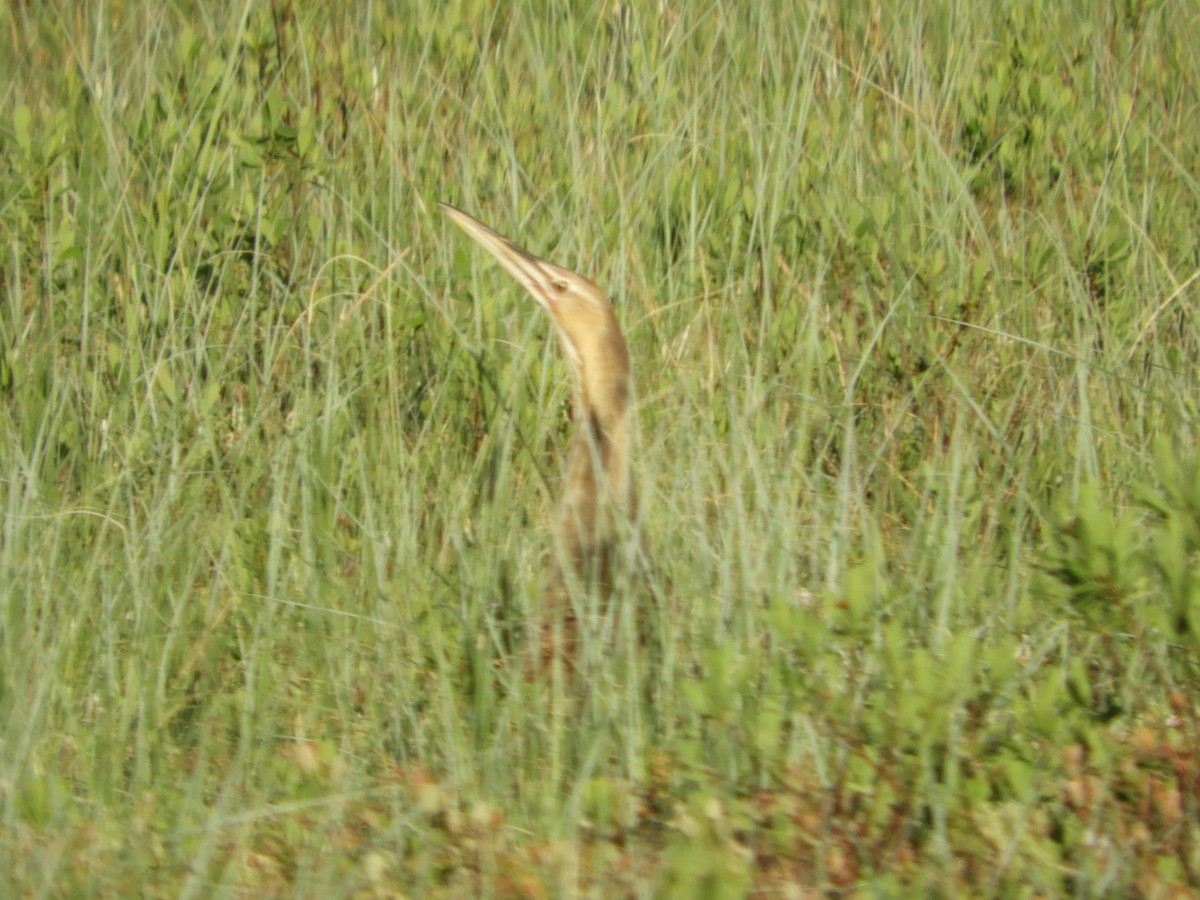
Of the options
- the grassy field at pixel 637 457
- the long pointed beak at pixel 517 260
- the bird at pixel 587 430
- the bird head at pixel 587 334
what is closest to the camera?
the grassy field at pixel 637 457

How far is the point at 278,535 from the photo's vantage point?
2.79 metres

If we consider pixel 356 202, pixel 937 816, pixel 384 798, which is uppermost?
pixel 356 202

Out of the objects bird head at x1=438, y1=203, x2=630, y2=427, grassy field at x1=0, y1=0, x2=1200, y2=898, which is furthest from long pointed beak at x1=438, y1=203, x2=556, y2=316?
grassy field at x1=0, y1=0, x2=1200, y2=898

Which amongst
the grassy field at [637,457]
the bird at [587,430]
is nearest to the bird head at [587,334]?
the bird at [587,430]

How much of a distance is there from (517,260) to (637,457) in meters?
0.56

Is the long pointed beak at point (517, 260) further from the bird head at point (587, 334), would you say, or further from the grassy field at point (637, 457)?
the grassy field at point (637, 457)

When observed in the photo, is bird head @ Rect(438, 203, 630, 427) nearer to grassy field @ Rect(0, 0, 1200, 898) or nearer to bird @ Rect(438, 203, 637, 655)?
bird @ Rect(438, 203, 637, 655)

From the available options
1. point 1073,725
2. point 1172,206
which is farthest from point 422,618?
point 1172,206

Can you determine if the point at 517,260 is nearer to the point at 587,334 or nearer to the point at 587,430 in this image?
the point at 587,334

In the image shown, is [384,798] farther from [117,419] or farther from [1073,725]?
[117,419]

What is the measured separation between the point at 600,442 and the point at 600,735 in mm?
931

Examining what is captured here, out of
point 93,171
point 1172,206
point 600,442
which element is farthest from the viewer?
point 1172,206

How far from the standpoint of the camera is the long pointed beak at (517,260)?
3.37m

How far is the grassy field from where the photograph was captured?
2.19m
